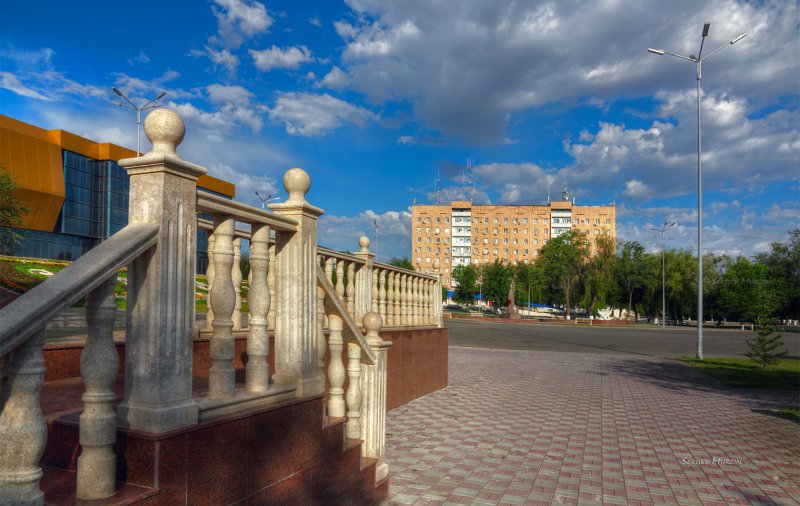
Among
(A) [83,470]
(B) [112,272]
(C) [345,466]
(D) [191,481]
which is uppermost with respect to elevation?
(B) [112,272]

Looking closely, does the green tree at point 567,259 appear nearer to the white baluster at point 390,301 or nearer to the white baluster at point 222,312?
the white baluster at point 390,301

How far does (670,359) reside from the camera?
1898cm

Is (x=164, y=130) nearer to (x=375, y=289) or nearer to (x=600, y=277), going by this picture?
(x=375, y=289)

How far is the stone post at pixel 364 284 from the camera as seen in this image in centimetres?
670

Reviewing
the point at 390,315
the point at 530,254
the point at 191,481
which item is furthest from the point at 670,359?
the point at 530,254

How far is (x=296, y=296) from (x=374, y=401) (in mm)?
1367

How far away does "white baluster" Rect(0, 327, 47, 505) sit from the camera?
1710mm

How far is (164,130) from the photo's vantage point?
2381mm

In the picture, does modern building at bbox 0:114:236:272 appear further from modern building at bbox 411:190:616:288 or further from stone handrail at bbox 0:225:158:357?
modern building at bbox 411:190:616:288

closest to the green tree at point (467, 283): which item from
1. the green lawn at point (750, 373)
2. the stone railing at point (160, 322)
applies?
the green lawn at point (750, 373)

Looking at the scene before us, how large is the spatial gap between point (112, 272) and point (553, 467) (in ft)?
16.0

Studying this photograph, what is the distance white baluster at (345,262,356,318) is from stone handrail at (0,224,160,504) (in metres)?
4.11

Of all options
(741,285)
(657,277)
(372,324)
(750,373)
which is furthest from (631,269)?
(372,324)

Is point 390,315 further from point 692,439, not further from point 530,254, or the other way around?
point 530,254
